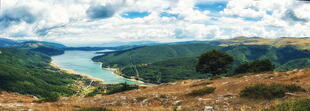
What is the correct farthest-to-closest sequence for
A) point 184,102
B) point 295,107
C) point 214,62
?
point 214,62
point 184,102
point 295,107

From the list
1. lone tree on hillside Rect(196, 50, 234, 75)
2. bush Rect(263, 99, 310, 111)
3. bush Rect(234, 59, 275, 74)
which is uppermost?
bush Rect(263, 99, 310, 111)

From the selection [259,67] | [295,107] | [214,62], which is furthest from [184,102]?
[259,67]

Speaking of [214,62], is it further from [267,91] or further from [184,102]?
[267,91]

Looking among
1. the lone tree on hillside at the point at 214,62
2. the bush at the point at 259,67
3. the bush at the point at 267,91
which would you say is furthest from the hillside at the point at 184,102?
the bush at the point at 259,67

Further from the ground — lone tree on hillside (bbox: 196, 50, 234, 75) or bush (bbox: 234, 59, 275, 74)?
lone tree on hillside (bbox: 196, 50, 234, 75)

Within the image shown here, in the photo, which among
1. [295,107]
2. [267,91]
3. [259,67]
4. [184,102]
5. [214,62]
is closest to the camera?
[295,107]

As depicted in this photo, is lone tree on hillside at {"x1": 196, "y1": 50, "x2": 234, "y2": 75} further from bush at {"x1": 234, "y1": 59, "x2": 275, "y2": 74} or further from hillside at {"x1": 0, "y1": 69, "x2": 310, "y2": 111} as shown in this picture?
hillside at {"x1": 0, "y1": 69, "x2": 310, "y2": 111}

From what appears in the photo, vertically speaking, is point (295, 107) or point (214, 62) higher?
point (295, 107)

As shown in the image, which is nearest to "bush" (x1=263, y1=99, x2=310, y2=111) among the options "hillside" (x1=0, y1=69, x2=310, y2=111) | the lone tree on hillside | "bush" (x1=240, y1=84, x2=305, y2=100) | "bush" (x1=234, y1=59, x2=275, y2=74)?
"hillside" (x1=0, y1=69, x2=310, y2=111)

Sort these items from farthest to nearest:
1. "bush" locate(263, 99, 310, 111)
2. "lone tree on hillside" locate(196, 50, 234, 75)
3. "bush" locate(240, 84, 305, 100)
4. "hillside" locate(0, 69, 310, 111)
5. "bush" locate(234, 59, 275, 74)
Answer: "bush" locate(234, 59, 275, 74) < "lone tree on hillside" locate(196, 50, 234, 75) < "bush" locate(240, 84, 305, 100) < "hillside" locate(0, 69, 310, 111) < "bush" locate(263, 99, 310, 111)
